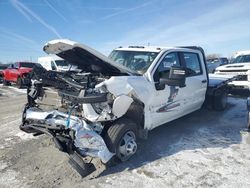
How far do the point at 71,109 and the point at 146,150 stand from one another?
1.82 meters

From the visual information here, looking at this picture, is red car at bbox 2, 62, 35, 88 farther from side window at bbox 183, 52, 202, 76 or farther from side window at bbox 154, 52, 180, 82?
side window at bbox 154, 52, 180, 82

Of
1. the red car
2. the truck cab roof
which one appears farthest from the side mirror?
the red car

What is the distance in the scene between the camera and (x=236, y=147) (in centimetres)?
500

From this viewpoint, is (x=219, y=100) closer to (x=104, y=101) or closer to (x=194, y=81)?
(x=194, y=81)

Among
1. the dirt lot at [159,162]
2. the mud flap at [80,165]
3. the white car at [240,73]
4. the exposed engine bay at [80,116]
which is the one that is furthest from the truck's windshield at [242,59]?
the mud flap at [80,165]

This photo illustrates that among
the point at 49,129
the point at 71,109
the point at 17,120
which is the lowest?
the point at 17,120

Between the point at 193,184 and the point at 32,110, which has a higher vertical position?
the point at 32,110

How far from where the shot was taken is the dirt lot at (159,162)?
12.1 ft

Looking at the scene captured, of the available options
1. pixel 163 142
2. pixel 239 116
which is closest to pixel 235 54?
pixel 239 116

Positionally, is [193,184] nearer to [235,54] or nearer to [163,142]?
[163,142]

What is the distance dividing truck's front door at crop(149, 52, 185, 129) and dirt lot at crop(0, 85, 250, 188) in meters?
0.58

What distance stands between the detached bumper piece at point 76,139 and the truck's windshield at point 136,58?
66.1 inches

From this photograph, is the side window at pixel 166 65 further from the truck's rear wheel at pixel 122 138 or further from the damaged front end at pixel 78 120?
the damaged front end at pixel 78 120

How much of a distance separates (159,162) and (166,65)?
1967mm
